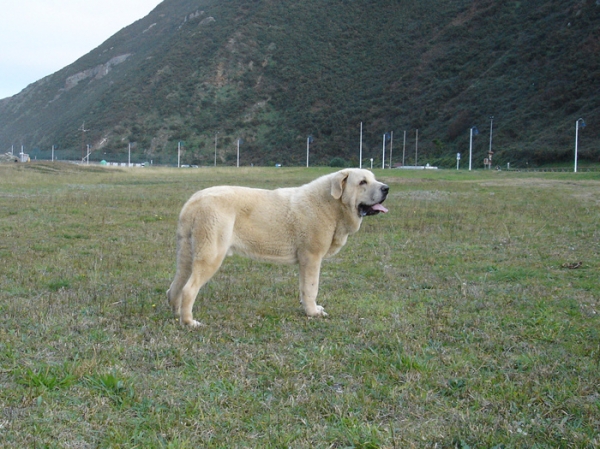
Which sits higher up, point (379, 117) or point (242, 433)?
point (379, 117)

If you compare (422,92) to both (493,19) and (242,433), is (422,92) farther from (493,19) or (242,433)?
(242,433)

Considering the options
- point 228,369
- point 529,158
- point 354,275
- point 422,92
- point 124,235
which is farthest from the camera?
point 422,92

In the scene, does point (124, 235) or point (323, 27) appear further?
point (323, 27)

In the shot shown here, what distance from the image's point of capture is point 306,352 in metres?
5.79

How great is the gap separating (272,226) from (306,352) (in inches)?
87.5

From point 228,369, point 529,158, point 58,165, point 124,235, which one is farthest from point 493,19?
point 228,369

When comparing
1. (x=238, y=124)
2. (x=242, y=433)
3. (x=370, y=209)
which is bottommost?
(x=242, y=433)

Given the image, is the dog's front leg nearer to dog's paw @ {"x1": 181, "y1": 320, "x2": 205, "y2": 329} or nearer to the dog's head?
the dog's head

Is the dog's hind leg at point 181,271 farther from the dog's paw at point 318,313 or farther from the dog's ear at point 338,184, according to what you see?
the dog's ear at point 338,184

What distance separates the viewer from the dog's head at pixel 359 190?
25.3 feet

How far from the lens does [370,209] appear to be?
25.6ft

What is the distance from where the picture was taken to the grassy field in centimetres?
414

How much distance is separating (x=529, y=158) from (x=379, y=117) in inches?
1391

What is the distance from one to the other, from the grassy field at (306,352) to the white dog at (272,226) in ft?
1.57
